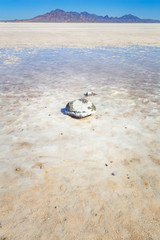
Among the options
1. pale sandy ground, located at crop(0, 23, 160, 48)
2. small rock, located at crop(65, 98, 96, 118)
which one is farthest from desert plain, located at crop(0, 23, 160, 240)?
Answer: pale sandy ground, located at crop(0, 23, 160, 48)

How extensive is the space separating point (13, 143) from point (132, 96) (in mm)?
5696

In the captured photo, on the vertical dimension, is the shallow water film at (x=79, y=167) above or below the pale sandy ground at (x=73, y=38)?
below

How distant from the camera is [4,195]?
128 inches

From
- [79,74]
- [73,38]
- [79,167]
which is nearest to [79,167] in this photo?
[79,167]

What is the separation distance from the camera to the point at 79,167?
3.95 m

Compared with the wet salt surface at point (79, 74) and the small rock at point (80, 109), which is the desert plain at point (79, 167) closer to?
the small rock at point (80, 109)

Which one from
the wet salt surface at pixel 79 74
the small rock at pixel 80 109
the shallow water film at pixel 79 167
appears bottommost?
the wet salt surface at pixel 79 74

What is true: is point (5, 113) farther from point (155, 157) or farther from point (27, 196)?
point (155, 157)

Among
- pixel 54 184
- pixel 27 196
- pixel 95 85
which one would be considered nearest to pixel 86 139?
pixel 54 184

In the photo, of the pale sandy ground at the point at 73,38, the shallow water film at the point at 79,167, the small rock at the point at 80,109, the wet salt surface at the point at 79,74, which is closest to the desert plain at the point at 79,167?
the shallow water film at the point at 79,167

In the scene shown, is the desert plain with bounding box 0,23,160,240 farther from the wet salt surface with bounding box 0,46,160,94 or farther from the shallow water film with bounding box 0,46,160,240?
the wet salt surface with bounding box 0,46,160,94

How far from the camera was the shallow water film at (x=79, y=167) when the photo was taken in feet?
9.11

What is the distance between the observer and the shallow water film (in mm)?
2775

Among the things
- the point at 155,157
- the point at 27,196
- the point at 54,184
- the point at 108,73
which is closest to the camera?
the point at 27,196
